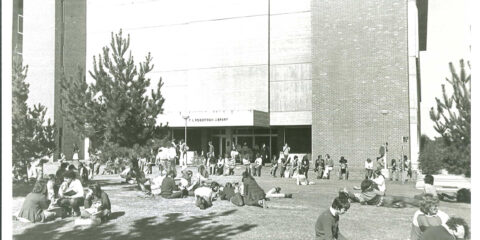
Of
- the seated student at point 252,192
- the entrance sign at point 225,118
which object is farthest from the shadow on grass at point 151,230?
the entrance sign at point 225,118

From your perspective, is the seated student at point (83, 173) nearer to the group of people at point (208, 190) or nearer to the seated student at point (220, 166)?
the group of people at point (208, 190)

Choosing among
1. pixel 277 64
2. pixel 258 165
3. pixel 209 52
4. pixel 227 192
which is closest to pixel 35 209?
pixel 227 192

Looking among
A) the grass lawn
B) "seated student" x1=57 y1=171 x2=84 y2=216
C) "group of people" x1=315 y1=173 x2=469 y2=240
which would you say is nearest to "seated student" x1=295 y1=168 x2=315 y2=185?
the grass lawn

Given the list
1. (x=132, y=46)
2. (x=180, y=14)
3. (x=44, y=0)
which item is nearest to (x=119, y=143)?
(x=44, y=0)

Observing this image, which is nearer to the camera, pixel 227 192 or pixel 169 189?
pixel 227 192

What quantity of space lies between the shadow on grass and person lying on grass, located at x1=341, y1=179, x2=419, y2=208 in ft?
8.62

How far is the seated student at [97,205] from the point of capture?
9055 mm

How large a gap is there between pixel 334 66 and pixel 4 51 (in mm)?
15486

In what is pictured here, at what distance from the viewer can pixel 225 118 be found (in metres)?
23.8

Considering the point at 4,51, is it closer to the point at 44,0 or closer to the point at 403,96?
the point at 44,0

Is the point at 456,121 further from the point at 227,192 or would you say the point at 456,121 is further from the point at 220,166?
the point at 220,166

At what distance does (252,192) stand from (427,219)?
165 inches

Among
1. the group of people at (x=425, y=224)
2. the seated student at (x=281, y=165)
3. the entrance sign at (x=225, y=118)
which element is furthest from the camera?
the entrance sign at (x=225, y=118)

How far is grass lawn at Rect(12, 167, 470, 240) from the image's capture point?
307 inches
